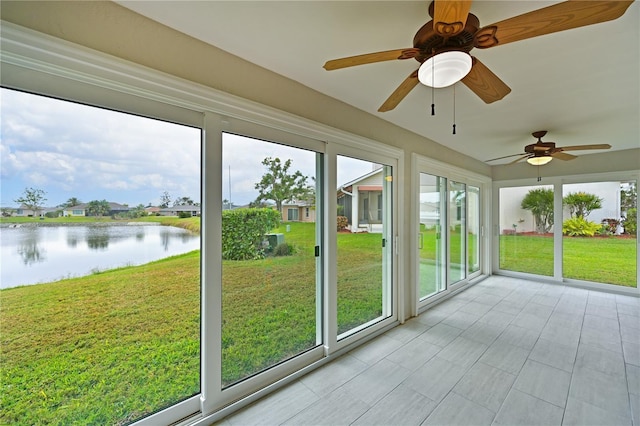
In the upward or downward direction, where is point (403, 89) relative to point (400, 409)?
upward

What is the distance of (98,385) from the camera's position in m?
1.43

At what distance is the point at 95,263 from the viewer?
1.44 metres

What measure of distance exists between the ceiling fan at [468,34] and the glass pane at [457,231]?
3.09 m

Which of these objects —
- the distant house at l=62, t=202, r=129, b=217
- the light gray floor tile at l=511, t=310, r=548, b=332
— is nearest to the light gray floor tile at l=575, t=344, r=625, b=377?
the light gray floor tile at l=511, t=310, r=548, b=332

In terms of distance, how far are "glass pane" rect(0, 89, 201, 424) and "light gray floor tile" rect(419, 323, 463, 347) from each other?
2313mm

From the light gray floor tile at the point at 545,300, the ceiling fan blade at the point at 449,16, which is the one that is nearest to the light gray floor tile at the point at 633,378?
the light gray floor tile at the point at 545,300

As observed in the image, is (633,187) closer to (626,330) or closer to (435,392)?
(626,330)

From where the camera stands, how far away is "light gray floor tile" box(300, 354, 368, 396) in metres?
2.01

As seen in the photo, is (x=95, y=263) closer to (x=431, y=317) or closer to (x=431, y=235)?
(x=431, y=317)

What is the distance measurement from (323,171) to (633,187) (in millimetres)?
5548

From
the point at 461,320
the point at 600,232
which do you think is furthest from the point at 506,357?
the point at 600,232

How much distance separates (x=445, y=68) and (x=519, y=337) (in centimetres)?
301

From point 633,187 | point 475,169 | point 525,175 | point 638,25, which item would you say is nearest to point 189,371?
point 638,25

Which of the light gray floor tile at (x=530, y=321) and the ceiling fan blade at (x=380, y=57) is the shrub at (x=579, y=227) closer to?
the light gray floor tile at (x=530, y=321)
